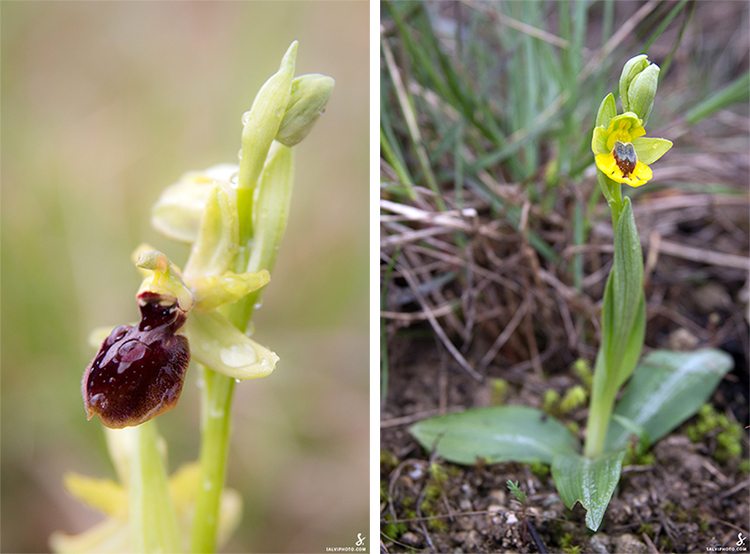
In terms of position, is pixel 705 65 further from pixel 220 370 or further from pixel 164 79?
pixel 220 370

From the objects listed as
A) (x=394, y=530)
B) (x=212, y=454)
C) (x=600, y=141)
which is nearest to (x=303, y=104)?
(x=600, y=141)

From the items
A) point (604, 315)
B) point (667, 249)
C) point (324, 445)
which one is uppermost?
point (604, 315)

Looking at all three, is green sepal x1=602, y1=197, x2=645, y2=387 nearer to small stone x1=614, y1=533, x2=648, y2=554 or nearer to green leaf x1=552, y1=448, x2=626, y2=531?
green leaf x1=552, y1=448, x2=626, y2=531

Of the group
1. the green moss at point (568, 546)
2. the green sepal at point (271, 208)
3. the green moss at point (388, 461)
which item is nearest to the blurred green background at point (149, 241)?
the green moss at point (388, 461)

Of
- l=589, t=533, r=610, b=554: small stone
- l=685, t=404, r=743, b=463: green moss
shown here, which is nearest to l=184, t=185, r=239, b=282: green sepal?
l=589, t=533, r=610, b=554: small stone

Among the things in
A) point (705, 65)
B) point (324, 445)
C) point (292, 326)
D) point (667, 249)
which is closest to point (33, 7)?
point (292, 326)

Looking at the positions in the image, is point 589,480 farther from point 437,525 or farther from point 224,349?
Result: point 224,349

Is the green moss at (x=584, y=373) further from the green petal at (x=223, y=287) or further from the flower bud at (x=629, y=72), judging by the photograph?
the green petal at (x=223, y=287)
